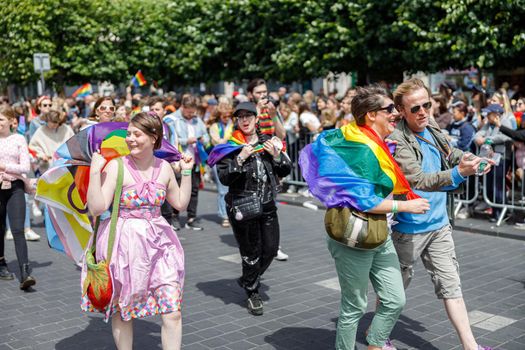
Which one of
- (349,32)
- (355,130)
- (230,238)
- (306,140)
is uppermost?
(349,32)

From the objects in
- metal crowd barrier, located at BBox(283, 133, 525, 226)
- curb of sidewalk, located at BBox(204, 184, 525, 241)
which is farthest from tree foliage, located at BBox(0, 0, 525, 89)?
curb of sidewalk, located at BBox(204, 184, 525, 241)

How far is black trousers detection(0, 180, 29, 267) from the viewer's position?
6772mm

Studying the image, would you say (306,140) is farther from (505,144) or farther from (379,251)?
(379,251)

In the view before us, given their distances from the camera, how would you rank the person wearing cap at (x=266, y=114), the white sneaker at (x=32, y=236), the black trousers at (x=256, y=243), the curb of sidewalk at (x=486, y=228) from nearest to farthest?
the black trousers at (x=256, y=243) < the person wearing cap at (x=266, y=114) < the curb of sidewalk at (x=486, y=228) < the white sneaker at (x=32, y=236)

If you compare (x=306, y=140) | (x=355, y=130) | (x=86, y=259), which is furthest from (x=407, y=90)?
(x=306, y=140)

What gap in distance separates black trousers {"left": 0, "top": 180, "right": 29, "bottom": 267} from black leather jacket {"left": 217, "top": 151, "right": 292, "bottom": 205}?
7.30ft

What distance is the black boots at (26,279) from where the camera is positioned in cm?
657

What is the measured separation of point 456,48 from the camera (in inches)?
604

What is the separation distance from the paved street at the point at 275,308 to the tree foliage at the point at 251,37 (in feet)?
26.6

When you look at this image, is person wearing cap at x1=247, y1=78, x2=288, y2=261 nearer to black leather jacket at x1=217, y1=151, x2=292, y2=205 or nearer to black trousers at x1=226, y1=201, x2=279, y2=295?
black leather jacket at x1=217, y1=151, x2=292, y2=205

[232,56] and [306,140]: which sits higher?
[232,56]

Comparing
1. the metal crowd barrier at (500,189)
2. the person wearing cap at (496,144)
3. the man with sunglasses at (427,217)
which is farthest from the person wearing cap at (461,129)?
the man with sunglasses at (427,217)

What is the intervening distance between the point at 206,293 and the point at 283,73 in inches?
577

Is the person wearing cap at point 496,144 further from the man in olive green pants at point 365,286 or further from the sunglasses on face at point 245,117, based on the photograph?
the man in olive green pants at point 365,286
